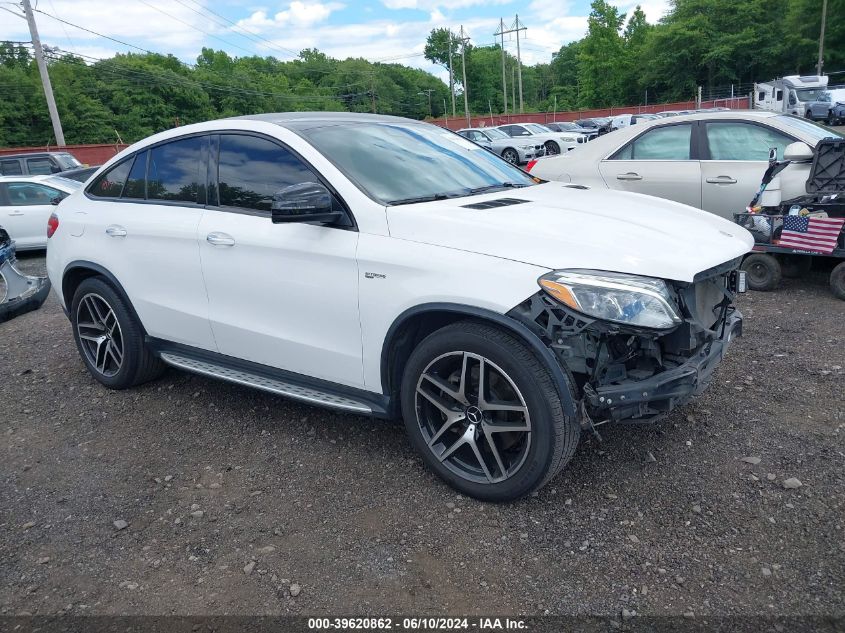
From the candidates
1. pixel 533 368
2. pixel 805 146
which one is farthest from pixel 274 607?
pixel 805 146

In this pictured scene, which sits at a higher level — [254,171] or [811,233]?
[254,171]

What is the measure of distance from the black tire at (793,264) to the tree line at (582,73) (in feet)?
176

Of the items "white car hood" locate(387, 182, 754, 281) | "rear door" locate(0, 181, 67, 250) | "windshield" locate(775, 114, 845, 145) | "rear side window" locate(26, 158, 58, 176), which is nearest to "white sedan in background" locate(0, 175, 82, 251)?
"rear door" locate(0, 181, 67, 250)

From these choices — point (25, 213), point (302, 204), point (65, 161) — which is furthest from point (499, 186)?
point (65, 161)

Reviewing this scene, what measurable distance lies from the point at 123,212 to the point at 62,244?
72 centimetres

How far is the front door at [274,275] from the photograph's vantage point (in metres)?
3.25

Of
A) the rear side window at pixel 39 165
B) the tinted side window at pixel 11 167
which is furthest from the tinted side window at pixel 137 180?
the tinted side window at pixel 11 167

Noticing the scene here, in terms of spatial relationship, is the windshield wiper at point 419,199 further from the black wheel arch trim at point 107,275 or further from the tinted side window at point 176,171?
the black wheel arch trim at point 107,275

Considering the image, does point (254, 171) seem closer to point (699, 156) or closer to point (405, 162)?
point (405, 162)

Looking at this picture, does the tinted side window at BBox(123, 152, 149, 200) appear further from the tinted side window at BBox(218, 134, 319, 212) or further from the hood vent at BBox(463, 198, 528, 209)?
the hood vent at BBox(463, 198, 528, 209)

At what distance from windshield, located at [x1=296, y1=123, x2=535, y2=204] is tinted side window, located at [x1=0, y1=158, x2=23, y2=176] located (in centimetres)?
1697

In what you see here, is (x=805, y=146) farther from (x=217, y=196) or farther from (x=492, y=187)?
(x=217, y=196)

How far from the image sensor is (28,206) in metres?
11.0

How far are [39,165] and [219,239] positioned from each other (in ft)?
54.9
